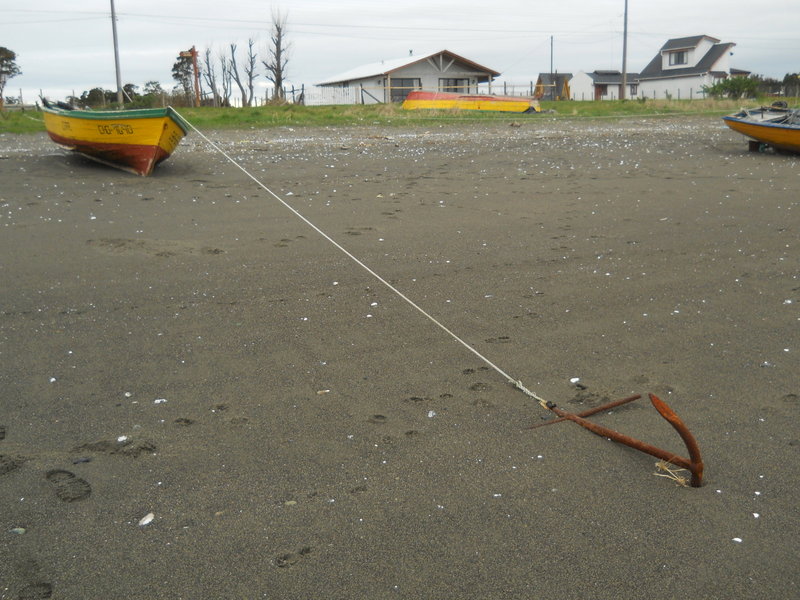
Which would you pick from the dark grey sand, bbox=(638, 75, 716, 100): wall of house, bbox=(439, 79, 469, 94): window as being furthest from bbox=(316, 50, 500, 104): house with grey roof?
the dark grey sand

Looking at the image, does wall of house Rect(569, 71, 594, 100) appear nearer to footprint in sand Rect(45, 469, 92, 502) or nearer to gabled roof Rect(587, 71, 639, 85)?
gabled roof Rect(587, 71, 639, 85)

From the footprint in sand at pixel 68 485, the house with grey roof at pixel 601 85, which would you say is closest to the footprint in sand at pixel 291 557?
the footprint in sand at pixel 68 485

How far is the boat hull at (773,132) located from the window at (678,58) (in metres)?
48.5

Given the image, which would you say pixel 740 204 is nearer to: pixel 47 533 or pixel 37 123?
pixel 47 533

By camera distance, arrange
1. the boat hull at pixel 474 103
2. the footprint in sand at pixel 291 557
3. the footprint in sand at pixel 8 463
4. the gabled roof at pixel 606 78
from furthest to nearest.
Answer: the gabled roof at pixel 606 78 < the boat hull at pixel 474 103 < the footprint in sand at pixel 8 463 < the footprint in sand at pixel 291 557

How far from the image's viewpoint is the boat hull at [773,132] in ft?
45.7

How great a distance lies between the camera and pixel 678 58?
2331 inches

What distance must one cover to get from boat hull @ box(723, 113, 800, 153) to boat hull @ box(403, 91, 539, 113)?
1258 cm

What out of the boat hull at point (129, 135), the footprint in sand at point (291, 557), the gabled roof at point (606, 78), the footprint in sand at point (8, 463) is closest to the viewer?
the footprint in sand at point (291, 557)

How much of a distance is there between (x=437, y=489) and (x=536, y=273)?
12.5 ft

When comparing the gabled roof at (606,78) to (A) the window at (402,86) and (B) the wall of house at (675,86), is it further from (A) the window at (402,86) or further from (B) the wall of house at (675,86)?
(A) the window at (402,86)

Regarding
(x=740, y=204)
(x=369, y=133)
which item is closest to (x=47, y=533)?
(x=740, y=204)

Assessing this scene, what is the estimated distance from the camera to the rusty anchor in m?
3.43

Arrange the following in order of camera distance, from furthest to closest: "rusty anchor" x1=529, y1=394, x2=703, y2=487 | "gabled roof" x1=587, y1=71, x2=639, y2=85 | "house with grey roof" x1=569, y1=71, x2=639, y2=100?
"gabled roof" x1=587, y1=71, x2=639, y2=85 < "house with grey roof" x1=569, y1=71, x2=639, y2=100 < "rusty anchor" x1=529, y1=394, x2=703, y2=487
